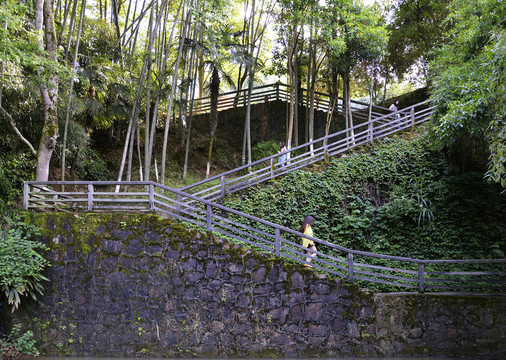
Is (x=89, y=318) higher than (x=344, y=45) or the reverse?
the reverse

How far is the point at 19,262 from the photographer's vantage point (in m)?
6.79

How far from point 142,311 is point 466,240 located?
25.4ft

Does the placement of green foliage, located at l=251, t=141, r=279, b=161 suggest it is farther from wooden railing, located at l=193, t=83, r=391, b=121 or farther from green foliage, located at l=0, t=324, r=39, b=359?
green foliage, located at l=0, t=324, r=39, b=359

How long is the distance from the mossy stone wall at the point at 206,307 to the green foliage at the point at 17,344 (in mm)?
181

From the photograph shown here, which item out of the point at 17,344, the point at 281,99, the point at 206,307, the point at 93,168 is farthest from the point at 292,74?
the point at 17,344

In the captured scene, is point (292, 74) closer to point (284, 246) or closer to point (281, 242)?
point (281, 242)

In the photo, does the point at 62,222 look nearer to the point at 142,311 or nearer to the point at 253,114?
the point at 142,311

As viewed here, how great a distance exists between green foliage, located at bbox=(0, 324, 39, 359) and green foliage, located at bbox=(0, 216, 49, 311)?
466 millimetres

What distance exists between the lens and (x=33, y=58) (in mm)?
7398

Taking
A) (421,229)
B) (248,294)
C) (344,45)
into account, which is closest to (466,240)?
(421,229)

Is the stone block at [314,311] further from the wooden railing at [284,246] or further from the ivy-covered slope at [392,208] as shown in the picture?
the ivy-covered slope at [392,208]

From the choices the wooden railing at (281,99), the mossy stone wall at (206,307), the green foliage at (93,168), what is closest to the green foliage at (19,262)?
the mossy stone wall at (206,307)

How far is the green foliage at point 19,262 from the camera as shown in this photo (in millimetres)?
6617

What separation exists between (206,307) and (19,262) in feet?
11.0
